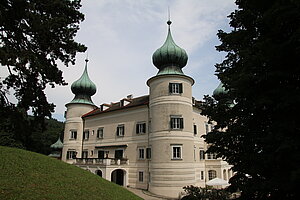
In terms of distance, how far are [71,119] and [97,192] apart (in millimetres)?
25909

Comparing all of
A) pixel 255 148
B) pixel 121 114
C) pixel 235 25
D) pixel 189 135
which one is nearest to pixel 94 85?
pixel 121 114

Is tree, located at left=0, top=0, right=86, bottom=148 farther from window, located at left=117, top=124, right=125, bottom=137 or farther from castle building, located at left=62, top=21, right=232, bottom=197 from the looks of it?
window, located at left=117, top=124, right=125, bottom=137

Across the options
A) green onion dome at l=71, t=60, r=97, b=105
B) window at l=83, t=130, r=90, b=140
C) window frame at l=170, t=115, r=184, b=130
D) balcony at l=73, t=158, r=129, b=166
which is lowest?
balcony at l=73, t=158, r=129, b=166

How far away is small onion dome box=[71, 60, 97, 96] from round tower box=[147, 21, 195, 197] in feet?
46.5

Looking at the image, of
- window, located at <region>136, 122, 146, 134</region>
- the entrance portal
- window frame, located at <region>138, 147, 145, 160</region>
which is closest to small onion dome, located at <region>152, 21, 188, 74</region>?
window, located at <region>136, 122, 146, 134</region>

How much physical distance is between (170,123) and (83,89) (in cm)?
1844

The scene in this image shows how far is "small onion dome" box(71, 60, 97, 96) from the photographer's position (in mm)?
36000

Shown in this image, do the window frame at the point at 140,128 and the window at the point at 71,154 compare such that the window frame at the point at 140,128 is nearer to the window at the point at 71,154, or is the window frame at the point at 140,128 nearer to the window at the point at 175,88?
the window at the point at 175,88

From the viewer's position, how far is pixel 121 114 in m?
30.4

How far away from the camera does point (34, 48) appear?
32.4 feet

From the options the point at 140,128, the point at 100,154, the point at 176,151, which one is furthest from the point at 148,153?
the point at 100,154

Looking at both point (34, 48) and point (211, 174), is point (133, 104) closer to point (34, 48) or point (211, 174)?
point (211, 174)

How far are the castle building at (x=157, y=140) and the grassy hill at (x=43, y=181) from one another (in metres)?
10.3

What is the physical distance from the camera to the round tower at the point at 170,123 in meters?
22.5
